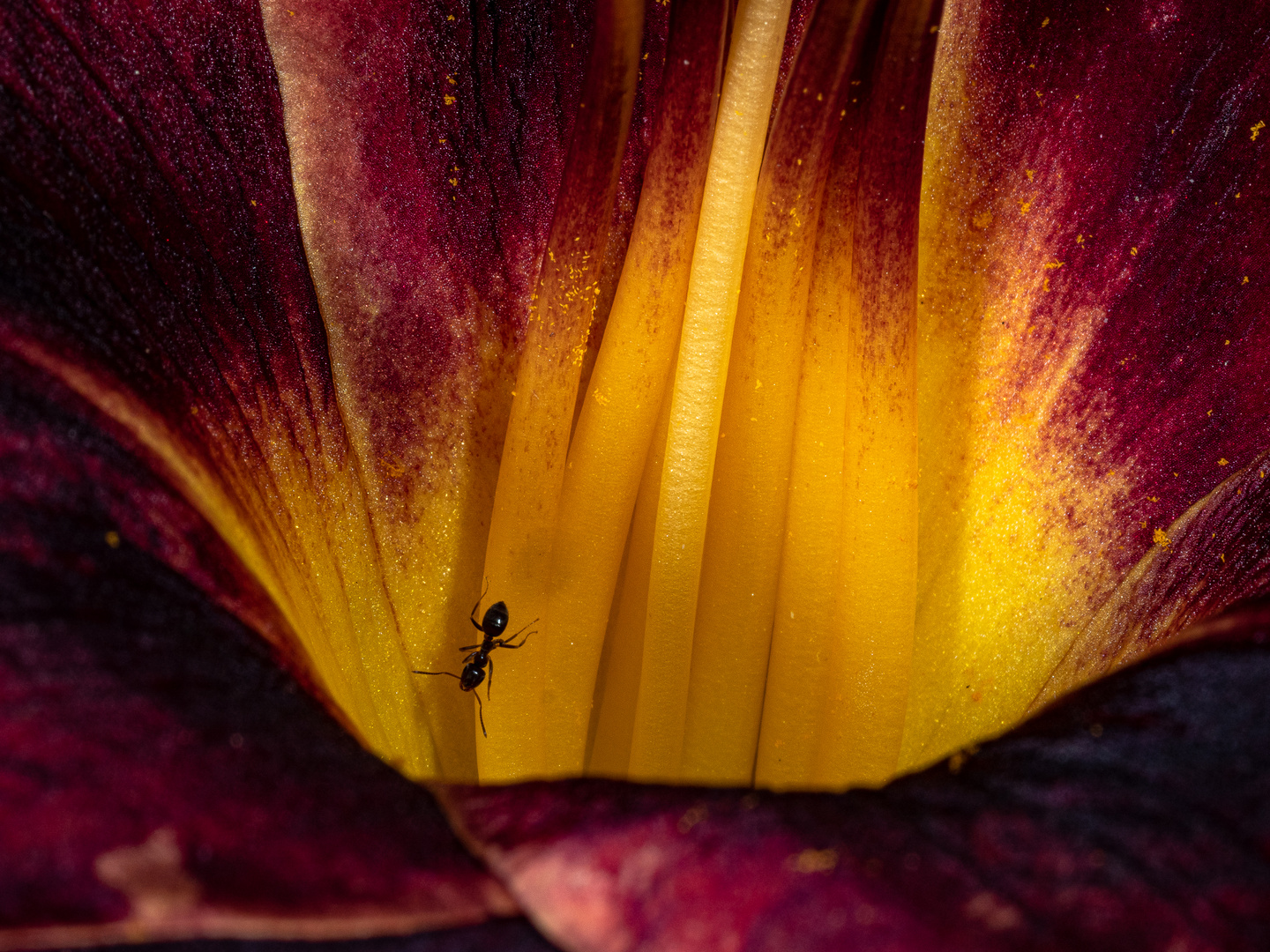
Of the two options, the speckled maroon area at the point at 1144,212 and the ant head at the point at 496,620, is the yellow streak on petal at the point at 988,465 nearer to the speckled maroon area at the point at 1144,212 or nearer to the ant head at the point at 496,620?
the speckled maroon area at the point at 1144,212

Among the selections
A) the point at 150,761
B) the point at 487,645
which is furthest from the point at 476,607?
the point at 150,761

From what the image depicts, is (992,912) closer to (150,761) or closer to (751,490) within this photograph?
(150,761)

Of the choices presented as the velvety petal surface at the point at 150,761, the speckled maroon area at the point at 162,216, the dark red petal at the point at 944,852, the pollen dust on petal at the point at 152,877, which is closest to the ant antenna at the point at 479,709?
the speckled maroon area at the point at 162,216

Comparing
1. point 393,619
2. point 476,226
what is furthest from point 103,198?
point 393,619

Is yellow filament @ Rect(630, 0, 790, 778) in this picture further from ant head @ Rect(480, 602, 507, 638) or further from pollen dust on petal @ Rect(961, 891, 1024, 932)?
pollen dust on petal @ Rect(961, 891, 1024, 932)

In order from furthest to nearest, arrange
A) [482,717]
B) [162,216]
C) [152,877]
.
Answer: [482,717] → [162,216] → [152,877]

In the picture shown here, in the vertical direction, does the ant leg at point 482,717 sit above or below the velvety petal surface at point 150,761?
below
